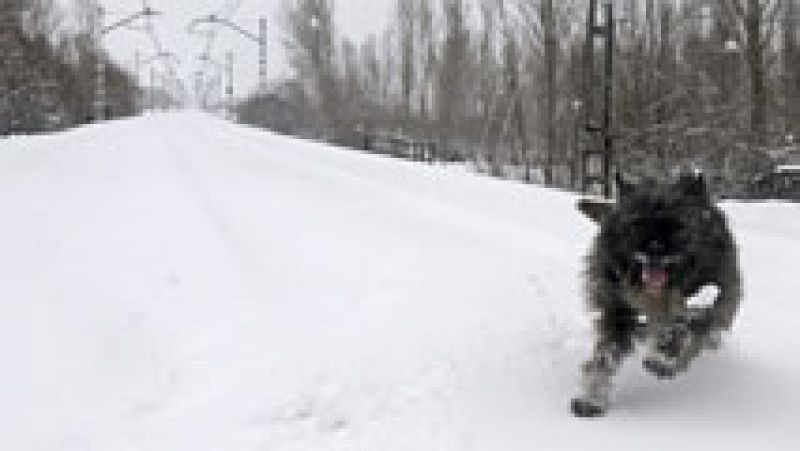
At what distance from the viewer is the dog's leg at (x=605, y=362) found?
17.2ft

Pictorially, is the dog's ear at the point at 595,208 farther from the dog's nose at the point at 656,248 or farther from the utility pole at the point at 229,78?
the utility pole at the point at 229,78

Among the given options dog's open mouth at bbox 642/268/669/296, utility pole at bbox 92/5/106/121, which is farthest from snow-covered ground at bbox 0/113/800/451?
utility pole at bbox 92/5/106/121

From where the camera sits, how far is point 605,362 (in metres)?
5.25

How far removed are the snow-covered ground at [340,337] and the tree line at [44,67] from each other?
3087cm

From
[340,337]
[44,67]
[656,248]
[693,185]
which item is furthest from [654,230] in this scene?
[44,67]

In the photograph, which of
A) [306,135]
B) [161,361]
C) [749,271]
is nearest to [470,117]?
[306,135]

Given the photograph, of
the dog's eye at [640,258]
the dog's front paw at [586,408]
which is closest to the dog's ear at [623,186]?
the dog's eye at [640,258]

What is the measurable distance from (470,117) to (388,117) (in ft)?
42.2

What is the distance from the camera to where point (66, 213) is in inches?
516

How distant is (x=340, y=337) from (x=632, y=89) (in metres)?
21.6

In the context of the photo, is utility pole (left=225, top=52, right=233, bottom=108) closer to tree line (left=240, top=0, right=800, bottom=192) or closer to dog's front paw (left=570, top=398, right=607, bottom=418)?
tree line (left=240, top=0, right=800, bottom=192)

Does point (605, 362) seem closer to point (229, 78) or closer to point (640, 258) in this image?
point (640, 258)

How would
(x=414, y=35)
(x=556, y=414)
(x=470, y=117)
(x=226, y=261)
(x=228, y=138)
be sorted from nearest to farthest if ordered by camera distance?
1. (x=556, y=414)
2. (x=226, y=261)
3. (x=228, y=138)
4. (x=470, y=117)
5. (x=414, y=35)

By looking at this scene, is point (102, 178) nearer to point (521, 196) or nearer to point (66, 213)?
point (66, 213)
